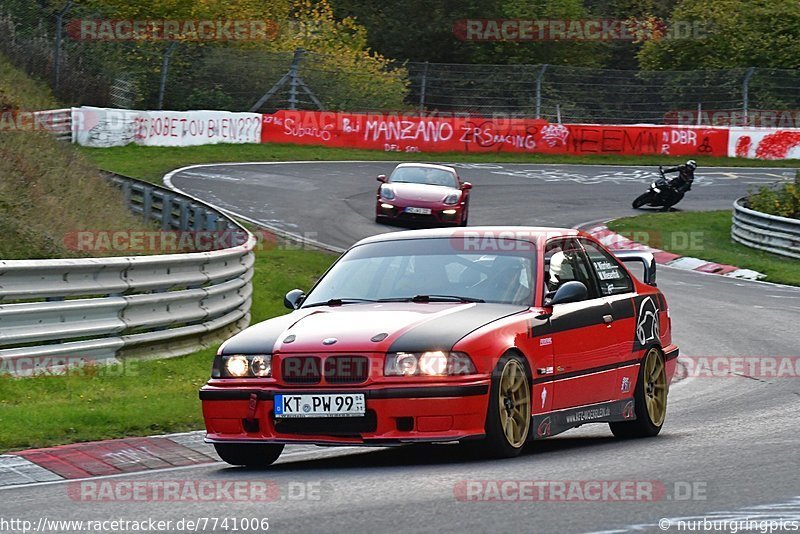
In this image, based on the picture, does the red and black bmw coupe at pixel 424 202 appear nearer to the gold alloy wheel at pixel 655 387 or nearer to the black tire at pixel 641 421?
the gold alloy wheel at pixel 655 387

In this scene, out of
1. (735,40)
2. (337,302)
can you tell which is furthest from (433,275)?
(735,40)

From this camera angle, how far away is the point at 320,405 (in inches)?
311

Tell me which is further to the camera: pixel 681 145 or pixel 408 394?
pixel 681 145

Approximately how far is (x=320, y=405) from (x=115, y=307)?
16.0 feet

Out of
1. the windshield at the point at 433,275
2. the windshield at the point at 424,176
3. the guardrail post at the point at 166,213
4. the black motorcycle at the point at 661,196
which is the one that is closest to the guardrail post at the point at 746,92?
the black motorcycle at the point at 661,196

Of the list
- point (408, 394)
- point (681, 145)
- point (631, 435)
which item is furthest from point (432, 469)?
point (681, 145)

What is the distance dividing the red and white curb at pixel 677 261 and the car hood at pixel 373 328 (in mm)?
16153

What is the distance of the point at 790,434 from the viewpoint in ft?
31.0

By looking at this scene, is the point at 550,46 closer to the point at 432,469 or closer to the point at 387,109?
the point at 387,109

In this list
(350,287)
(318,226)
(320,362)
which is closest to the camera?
(320,362)

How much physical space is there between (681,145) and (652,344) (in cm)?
3555

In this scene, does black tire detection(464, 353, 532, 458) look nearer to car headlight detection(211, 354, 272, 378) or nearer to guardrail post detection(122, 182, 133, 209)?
car headlight detection(211, 354, 272, 378)

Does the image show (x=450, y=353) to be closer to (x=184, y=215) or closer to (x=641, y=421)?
(x=641, y=421)

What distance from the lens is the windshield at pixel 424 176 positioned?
2894 cm
